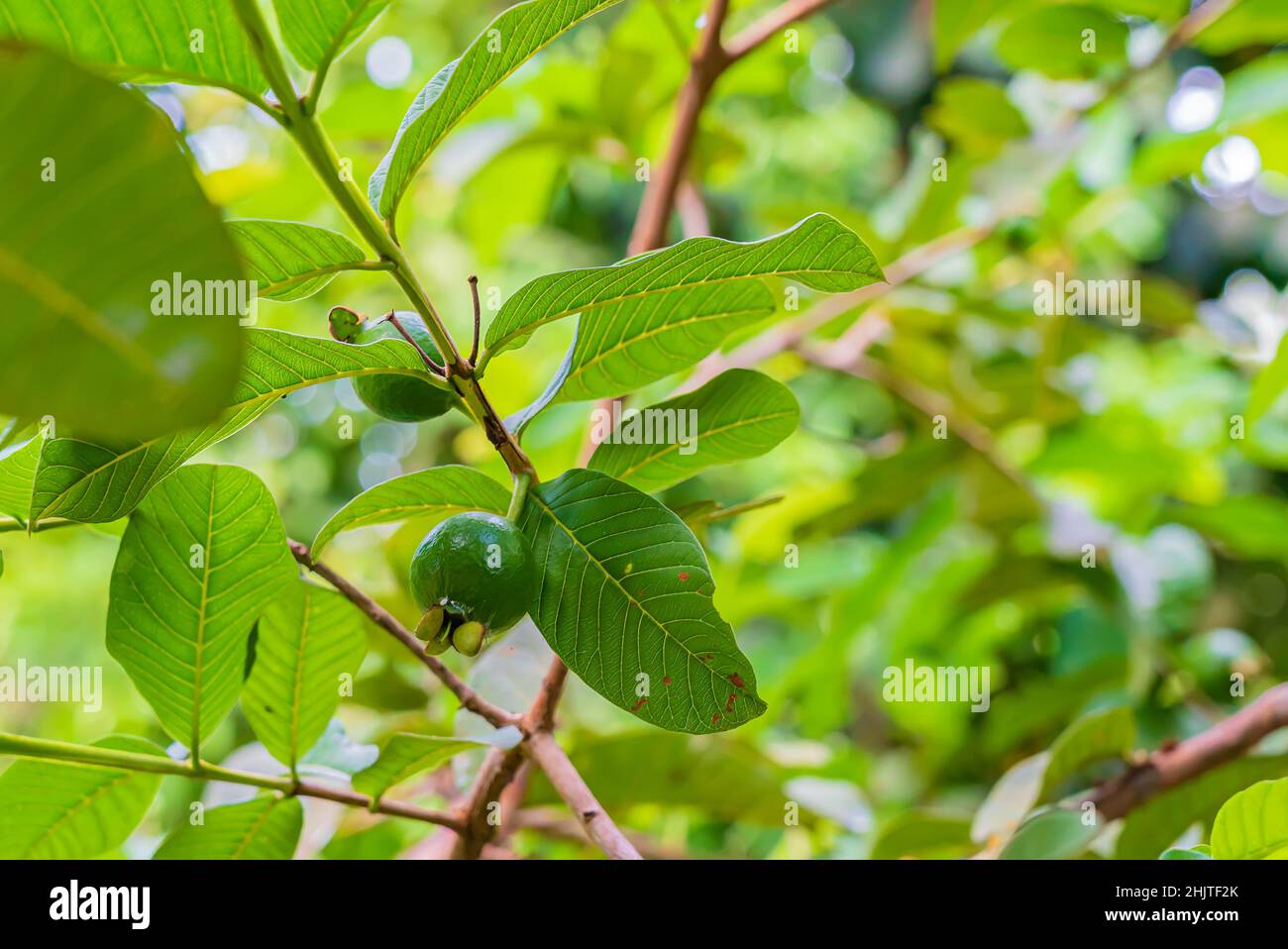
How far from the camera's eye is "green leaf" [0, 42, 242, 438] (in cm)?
25

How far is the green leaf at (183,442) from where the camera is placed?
1.41 feet

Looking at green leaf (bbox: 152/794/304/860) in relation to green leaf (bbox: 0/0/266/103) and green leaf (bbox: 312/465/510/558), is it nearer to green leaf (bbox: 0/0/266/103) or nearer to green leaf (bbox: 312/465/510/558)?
green leaf (bbox: 312/465/510/558)

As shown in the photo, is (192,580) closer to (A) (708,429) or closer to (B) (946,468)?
(A) (708,429)

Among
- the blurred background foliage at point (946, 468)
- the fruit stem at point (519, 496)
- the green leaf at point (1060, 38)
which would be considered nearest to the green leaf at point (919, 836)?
the blurred background foliage at point (946, 468)

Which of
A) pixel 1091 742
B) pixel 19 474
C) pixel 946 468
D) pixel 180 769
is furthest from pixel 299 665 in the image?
pixel 946 468

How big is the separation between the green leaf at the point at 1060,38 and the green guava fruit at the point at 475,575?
1.01 metres

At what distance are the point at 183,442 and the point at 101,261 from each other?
0.68 ft

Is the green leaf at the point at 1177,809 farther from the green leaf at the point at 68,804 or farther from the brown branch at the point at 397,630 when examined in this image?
the green leaf at the point at 68,804

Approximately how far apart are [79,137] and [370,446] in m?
2.46

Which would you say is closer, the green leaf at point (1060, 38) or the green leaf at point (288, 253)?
the green leaf at point (288, 253)

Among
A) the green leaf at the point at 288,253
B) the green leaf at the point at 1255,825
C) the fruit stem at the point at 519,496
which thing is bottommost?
the green leaf at the point at 1255,825

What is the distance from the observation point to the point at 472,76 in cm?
45

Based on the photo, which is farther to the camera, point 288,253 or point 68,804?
point 68,804
